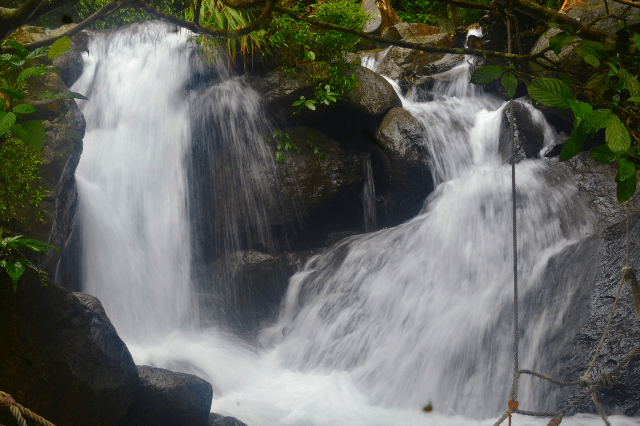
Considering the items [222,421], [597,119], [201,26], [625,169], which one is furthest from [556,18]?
[222,421]

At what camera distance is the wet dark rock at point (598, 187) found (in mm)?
5180

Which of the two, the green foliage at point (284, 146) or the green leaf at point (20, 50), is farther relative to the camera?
the green foliage at point (284, 146)

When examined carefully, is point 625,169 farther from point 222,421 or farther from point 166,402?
point 222,421

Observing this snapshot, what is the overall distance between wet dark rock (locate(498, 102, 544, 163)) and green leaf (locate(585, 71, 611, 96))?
485cm

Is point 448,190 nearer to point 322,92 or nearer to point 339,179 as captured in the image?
point 339,179

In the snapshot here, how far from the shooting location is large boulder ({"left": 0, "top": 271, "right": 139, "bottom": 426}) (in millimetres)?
2820

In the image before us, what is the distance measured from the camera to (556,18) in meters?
1.79

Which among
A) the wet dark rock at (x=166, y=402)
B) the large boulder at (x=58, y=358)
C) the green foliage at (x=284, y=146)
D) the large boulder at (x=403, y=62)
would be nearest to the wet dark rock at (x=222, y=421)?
the wet dark rock at (x=166, y=402)

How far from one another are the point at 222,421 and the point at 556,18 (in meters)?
3.73

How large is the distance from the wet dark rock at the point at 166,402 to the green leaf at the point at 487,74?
316 cm

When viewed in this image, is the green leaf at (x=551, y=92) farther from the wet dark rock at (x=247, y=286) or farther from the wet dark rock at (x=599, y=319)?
the wet dark rock at (x=247, y=286)

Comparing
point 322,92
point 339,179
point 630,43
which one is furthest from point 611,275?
point 322,92

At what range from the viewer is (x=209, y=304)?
6.65 meters

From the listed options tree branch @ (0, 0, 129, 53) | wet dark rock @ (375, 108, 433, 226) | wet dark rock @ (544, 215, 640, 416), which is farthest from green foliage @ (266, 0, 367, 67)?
tree branch @ (0, 0, 129, 53)
